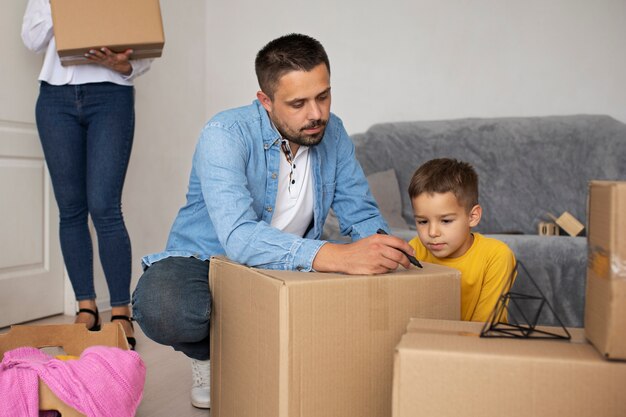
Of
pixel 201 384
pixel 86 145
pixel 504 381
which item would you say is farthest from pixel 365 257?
pixel 86 145

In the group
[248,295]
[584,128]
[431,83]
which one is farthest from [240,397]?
[431,83]

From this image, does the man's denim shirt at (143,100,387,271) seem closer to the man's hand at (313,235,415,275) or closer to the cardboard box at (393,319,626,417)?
the man's hand at (313,235,415,275)

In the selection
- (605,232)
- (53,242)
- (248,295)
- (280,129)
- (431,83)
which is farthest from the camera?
(431,83)

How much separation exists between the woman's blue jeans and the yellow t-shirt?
1.19 meters

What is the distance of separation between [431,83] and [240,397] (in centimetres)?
259

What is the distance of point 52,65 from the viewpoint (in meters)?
2.33

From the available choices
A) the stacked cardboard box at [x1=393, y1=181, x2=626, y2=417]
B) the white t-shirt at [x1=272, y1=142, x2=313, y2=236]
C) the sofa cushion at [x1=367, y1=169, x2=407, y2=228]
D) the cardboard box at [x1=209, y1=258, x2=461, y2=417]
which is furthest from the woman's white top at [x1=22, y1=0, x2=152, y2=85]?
the stacked cardboard box at [x1=393, y1=181, x2=626, y2=417]

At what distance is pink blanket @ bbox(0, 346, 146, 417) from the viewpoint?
119 centimetres

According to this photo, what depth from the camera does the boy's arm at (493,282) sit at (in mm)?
1631

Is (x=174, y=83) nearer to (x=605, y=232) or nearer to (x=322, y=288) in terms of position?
(x=322, y=288)

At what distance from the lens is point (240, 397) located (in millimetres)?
1291

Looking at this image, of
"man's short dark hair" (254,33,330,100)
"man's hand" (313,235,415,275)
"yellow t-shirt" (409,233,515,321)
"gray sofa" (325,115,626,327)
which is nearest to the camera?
"man's hand" (313,235,415,275)

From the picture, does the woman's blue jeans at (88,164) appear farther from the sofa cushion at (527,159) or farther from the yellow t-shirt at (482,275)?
the sofa cushion at (527,159)

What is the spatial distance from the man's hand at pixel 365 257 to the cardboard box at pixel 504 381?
0.91 ft
